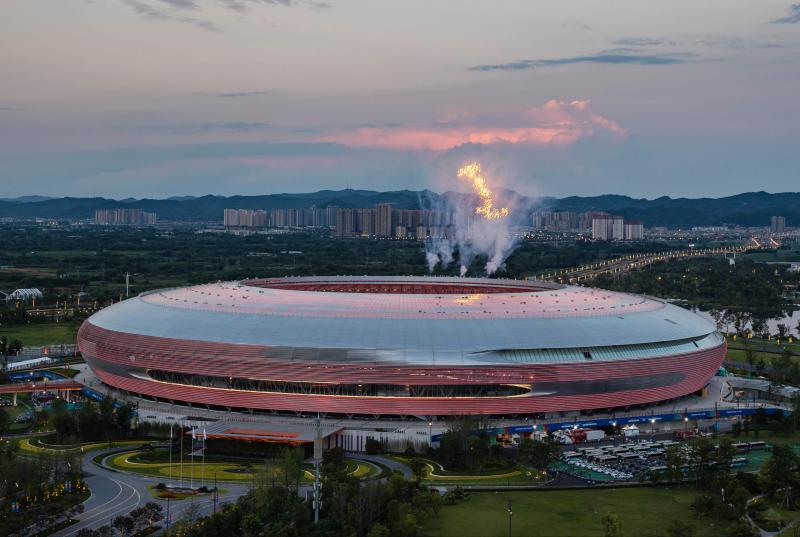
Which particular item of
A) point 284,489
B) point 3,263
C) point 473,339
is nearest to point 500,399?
point 473,339

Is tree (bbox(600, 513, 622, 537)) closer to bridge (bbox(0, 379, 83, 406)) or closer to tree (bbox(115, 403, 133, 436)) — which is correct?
tree (bbox(115, 403, 133, 436))

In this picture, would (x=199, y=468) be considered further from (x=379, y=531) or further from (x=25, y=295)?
(x=25, y=295)

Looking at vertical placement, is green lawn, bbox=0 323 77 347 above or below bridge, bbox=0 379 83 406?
below

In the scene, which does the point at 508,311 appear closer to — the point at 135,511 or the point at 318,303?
the point at 318,303

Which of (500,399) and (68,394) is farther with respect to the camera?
(68,394)

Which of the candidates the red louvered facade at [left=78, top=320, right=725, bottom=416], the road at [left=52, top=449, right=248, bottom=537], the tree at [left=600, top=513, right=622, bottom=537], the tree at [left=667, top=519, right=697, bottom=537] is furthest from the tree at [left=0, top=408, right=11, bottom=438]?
the tree at [left=667, top=519, right=697, bottom=537]

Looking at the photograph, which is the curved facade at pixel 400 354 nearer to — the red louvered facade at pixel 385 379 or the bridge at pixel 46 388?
the red louvered facade at pixel 385 379
